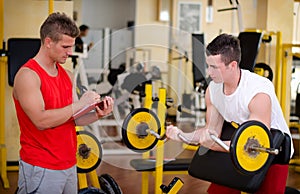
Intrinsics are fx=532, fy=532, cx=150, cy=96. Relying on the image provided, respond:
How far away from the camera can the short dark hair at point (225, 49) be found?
205cm

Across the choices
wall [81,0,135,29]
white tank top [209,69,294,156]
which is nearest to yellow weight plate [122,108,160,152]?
white tank top [209,69,294,156]

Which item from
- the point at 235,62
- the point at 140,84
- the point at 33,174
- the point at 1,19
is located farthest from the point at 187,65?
the point at 33,174

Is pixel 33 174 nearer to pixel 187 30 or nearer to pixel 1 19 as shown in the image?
pixel 1 19

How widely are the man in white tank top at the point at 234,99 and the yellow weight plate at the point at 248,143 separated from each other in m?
0.11

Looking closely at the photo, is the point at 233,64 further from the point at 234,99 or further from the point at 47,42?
the point at 47,42

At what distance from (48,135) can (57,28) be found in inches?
13.4

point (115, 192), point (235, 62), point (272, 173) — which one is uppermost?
point (235, 62)

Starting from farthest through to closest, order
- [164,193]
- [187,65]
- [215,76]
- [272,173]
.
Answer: [187,65], [164,193], [272,173], [215,76]

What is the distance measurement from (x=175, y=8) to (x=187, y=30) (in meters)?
0.35

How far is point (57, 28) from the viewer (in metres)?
1.67

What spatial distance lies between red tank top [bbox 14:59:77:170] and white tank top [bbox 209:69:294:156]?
0.73 meters

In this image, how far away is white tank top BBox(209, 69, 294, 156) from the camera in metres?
2.08

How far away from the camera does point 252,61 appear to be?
3.83 meters

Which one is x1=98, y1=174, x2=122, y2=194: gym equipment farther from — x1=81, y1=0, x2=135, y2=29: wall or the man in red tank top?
x1=81, y1=0, x2=135, y2=29: wall
